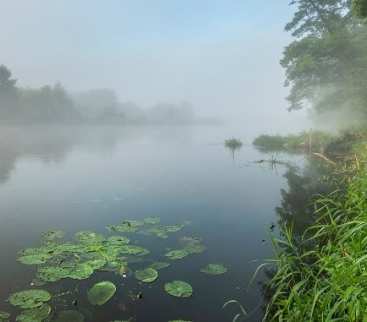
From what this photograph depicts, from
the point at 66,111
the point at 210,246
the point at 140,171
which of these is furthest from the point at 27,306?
the point at 66,111

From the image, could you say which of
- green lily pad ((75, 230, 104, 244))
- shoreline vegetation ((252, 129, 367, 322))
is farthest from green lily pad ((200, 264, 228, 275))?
green lily pad ((75, 230, 104, 244))

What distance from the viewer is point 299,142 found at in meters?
30.9

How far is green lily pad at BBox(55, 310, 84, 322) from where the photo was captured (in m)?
5.09

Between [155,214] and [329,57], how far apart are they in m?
30.8

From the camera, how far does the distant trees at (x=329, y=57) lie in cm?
3053

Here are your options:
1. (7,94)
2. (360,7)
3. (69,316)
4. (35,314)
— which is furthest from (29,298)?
(7,94)

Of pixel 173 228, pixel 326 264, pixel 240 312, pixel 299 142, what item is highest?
pixel 299 142

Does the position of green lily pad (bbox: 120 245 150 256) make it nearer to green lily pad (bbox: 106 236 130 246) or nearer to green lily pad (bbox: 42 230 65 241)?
green lily pad (bbox: 106 236 130 246)

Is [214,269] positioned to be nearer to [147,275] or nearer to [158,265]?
[158,265]

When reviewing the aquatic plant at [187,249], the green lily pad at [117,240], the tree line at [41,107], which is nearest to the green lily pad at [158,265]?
the aquatic plant at [187,249]

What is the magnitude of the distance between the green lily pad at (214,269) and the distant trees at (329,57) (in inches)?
1031

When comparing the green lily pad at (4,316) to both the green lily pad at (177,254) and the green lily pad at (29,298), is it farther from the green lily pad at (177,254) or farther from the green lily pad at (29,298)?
the green lily pad at (177,254)

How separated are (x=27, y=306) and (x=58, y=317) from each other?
65 cm

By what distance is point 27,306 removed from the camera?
17.6 ft
